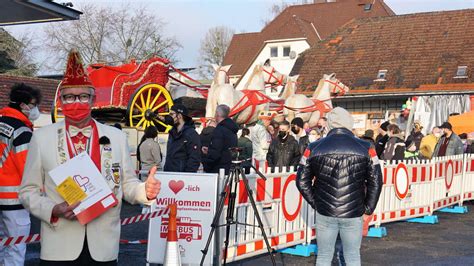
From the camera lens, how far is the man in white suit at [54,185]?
13.0 feet

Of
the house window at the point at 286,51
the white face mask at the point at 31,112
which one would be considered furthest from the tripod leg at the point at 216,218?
the house window at the point at 286,51

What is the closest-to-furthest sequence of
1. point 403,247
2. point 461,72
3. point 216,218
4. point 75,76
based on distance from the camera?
point 75,76 → point 216,218 → point 403,247 → point 461,72

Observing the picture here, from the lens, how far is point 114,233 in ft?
13.5

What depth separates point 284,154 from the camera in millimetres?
11938

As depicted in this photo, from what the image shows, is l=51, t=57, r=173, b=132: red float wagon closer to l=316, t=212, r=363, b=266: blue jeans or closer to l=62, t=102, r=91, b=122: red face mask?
l=316, t=212, r=363, b=266: blue jeans

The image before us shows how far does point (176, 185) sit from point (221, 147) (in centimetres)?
175

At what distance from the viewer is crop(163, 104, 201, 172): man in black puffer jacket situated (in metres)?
9.10

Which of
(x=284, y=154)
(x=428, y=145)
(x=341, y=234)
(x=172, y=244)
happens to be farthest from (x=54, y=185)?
(x=428, y=145)

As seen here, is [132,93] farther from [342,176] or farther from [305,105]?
[342,176]

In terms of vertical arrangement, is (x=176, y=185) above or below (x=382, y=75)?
below

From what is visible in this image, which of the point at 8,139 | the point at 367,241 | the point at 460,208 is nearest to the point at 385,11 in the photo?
the point at 460,208

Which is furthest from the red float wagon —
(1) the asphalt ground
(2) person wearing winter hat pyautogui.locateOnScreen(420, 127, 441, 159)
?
(2) person wearing winter hat pyautogui.locateOnScreen(420, 127, 441, 159)

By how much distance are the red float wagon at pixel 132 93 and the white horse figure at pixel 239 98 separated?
2490mm

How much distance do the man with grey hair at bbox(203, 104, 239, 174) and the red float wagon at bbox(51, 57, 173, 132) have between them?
23.5 ft
